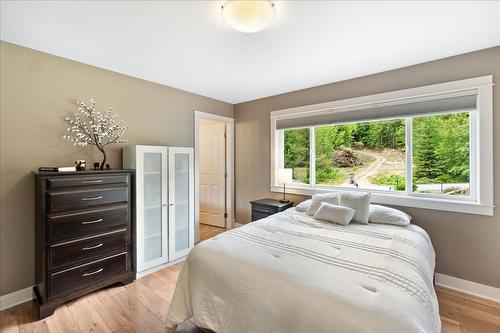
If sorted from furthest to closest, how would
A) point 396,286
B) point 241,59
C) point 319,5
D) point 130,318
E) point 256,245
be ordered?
point 241,59 < point 130,318 < point 256,245 < point 319,5 < point 396,286

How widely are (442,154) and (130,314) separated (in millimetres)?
3611

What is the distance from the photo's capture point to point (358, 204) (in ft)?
8.37

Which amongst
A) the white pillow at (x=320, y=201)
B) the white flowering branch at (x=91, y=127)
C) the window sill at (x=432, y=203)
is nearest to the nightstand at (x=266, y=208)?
the white pillow at (x=320, y=201)

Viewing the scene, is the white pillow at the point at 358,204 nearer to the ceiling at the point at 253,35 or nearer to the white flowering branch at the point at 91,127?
the ceiling at the point at 253,35

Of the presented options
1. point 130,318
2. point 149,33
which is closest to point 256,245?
point 130,318

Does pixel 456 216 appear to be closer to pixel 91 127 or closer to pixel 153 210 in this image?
pixel 153 210

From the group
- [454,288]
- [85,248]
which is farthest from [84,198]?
[454,288]

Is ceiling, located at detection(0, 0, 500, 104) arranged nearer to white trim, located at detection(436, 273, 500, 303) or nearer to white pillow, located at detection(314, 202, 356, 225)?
white pillow, located at detection(314, 202, 356, 225)

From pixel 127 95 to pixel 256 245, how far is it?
254 centimetres

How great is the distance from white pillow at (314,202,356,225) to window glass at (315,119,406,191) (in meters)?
0.92

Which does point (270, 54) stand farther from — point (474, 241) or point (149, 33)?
point (474, 241)

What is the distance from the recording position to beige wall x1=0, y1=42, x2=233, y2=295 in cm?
216

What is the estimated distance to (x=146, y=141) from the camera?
3.19 m

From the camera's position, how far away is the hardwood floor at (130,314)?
190cm
